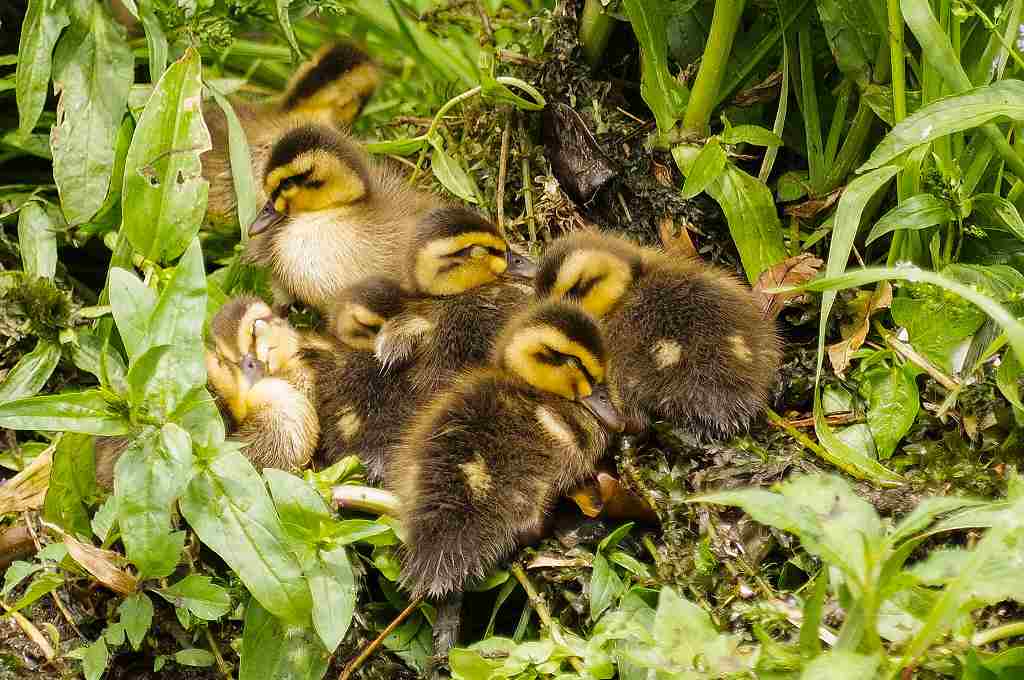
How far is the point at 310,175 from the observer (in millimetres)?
2633

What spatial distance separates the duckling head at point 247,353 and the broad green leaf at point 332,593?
21.1 inches

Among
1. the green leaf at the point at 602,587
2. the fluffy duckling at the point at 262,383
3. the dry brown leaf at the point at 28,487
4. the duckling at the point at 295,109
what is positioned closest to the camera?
the green leaf at the point at 602,587

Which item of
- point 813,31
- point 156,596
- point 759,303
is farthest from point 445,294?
point 813,31

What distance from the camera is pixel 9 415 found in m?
1.76

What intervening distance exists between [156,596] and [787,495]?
4.75 ft

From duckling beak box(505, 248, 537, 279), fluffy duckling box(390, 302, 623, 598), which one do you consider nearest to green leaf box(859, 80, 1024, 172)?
fluffy duckling box(390, 302, 623, 598)

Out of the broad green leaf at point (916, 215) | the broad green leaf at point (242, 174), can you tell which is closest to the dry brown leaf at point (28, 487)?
the broad green leaf at point (242, 174)

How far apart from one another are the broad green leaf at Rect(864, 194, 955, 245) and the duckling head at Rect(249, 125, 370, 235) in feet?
Answer: 4.16

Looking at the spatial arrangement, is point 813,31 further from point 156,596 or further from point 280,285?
point 156,596

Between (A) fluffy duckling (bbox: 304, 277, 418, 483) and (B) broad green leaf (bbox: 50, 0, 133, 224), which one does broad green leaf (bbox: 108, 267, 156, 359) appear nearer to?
(A) fluffy duckling (bbox: 304, 277, 418, 483)

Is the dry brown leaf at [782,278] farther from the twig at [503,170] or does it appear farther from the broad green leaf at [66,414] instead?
the broad green leaf at [66,414]

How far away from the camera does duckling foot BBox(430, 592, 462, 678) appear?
205 cm

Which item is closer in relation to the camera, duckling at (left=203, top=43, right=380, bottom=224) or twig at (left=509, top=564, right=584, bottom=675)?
twig at (left=509, top=564, right=584, bottom=675)

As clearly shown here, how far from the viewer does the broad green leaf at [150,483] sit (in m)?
1.79
